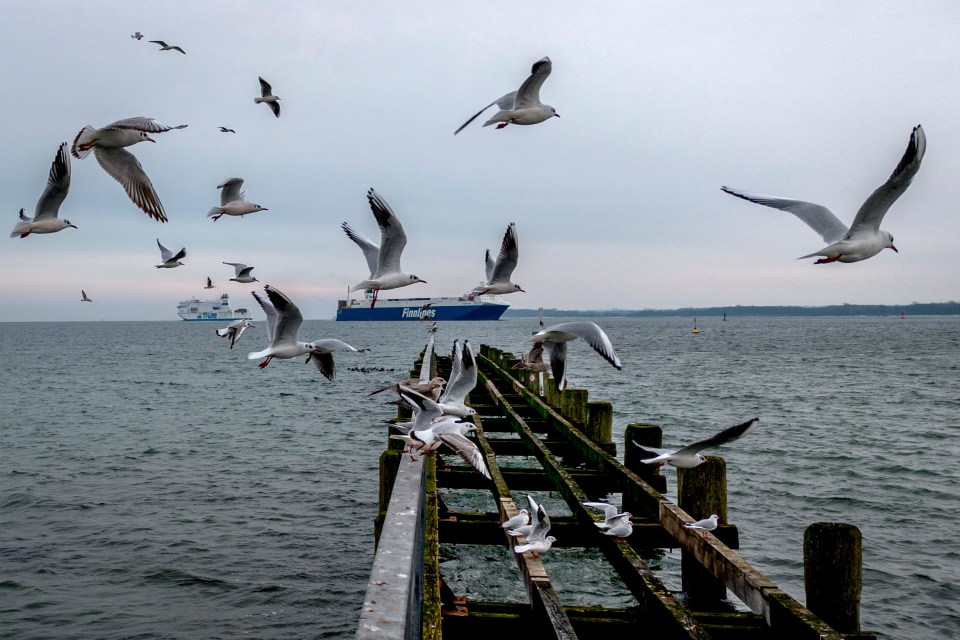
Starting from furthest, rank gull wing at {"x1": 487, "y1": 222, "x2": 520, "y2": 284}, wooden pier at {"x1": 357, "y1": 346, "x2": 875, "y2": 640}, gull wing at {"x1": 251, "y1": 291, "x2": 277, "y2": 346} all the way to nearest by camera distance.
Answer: gull wing at {"x1": 487, "y1": 222, "x2": 520, "y2": 284} → gull wing at {"x1": 251, "y1": 291, "x2": 277, "y2": 346} → wooden pier at {"x1": 357, "y1": 346, "x2": 875, "y2": 640}

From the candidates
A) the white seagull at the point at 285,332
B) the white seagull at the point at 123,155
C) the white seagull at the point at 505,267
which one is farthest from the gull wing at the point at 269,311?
the white seagull at the point at 505,267

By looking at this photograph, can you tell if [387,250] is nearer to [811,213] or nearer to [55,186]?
[55,186]

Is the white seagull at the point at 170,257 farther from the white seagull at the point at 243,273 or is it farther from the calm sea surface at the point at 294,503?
the calm sea surface at the point at 294,503

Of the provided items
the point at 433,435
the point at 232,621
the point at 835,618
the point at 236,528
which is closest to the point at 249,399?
the point at 236,528

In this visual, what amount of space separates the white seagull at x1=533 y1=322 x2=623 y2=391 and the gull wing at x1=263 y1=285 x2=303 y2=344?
2404 millimetres

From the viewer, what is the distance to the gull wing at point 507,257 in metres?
9.54

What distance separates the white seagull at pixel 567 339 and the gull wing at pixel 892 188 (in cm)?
203

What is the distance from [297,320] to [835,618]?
17.7 feet

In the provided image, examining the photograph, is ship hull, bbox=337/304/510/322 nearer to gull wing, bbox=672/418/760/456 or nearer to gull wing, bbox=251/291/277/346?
gull wing, bbox=251/291/277/346

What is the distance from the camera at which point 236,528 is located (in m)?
11.7

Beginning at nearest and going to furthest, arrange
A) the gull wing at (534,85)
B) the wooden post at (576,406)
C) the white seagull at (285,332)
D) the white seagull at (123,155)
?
the white seagull at (123,155)
the gull wing at (534,85)
the white seagull at (285,332)
the wooden post at (576,406)

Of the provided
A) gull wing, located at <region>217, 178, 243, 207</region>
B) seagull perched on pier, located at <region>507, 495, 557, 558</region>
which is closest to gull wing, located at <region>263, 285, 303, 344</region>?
gull wing, located at <region>217, 178, 243, 207</region>

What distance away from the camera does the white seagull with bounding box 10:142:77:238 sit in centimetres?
678

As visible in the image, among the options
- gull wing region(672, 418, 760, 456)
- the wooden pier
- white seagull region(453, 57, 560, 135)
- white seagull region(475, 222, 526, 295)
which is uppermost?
white seagull region(453, 57, 560, 135)
